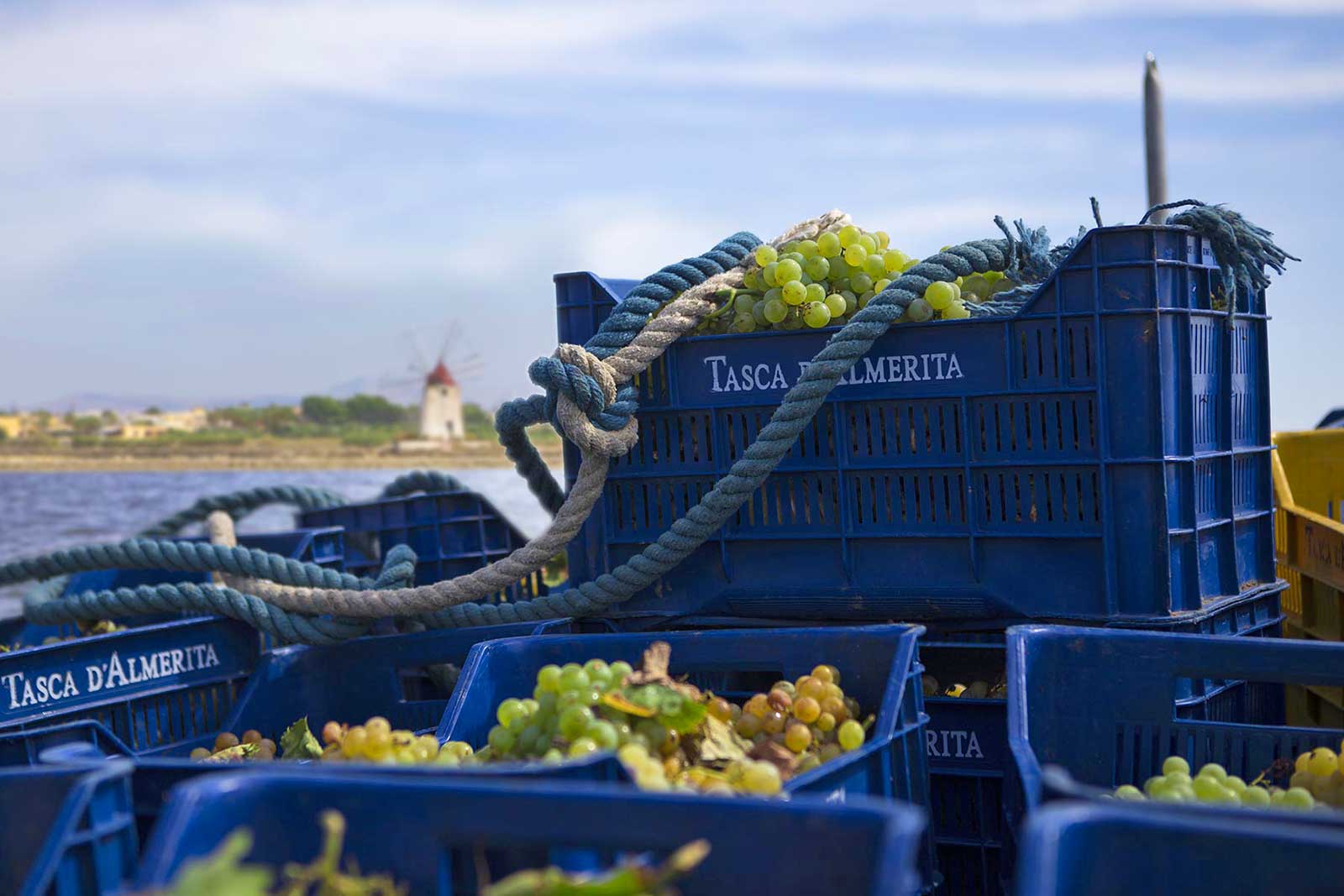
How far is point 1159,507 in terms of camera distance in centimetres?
328

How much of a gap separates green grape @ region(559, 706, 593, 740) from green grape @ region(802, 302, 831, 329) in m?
1.67

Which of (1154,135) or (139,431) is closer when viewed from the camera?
(1154,135)

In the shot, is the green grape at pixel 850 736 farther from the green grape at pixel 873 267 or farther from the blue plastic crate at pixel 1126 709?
the green grape at pixel 873 267

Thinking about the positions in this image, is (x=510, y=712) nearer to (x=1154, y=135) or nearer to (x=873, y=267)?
(x=873, y=267)

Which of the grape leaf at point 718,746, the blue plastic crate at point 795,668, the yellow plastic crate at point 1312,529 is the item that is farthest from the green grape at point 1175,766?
the yellow plastic crate at point 1312,529

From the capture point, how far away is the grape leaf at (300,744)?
310cm

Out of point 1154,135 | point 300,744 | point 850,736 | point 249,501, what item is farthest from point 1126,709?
point 1154,135

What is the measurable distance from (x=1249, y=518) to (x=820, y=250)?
1414 mm

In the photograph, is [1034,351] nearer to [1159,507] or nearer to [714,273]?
[1159,507]

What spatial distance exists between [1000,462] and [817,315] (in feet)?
2.10

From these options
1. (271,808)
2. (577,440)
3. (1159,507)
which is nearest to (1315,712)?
(1159,507)

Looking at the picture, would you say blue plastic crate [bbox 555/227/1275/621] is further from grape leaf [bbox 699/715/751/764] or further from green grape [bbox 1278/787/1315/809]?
grape leaf [bbox 699/715/751/764]

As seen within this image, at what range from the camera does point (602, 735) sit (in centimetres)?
226

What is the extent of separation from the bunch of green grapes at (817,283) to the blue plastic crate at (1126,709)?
1175 mm
